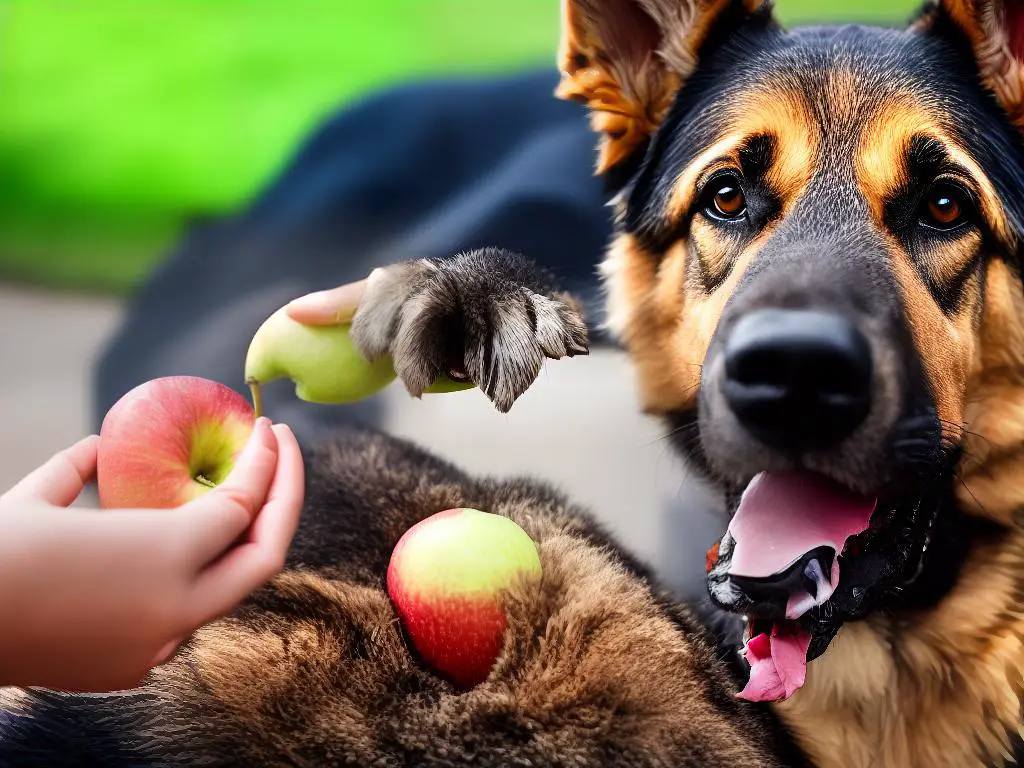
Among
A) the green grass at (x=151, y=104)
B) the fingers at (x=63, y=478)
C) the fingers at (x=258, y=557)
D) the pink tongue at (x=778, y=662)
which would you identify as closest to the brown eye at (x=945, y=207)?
the green grass at (x=151, y=104)

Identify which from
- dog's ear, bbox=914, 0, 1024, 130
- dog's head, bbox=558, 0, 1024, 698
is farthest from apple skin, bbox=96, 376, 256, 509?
dog's ear, bbox=914, 0, 1024, 130

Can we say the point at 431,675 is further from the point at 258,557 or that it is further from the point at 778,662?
the point at 778,662

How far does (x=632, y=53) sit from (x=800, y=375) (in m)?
0.80

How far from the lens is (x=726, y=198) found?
146cm

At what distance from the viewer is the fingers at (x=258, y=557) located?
3.46 ft

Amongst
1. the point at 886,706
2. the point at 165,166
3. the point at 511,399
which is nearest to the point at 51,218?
the point at 165,166

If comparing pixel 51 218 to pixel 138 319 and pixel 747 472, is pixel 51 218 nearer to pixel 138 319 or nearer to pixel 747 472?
pixel 138 319

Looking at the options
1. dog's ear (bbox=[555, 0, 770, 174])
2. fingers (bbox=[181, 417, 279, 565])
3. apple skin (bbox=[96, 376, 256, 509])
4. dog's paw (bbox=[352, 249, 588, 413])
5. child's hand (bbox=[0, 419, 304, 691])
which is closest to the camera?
child's hand (bbox=[0, 419, 304, 691])

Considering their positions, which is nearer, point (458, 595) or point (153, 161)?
point (458, 595)

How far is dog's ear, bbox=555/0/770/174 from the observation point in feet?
5.10

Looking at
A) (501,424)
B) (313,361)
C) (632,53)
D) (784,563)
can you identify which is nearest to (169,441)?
(313,361)

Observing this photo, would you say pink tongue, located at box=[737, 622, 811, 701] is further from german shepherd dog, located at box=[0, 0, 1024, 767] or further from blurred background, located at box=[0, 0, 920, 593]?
blurred background, located at box=[0, 0, 920, 593]

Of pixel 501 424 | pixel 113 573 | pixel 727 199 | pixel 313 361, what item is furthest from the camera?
pixel 501 424

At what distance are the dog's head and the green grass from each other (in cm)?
34
